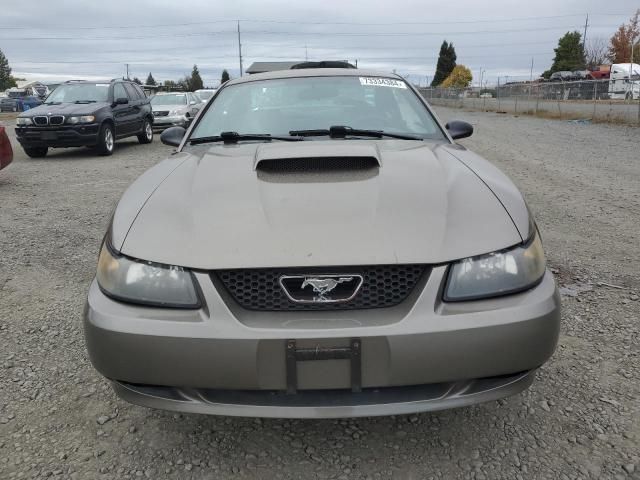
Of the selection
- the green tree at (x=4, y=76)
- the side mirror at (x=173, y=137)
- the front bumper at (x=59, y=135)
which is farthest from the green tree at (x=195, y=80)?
the side mirror at (x=173, y=137)

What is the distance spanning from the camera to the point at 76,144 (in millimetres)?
11078

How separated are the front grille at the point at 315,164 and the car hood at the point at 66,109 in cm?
998

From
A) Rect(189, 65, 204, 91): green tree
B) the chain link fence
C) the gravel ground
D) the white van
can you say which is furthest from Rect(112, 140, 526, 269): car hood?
Rect(189, 65, 204, 91): green tree

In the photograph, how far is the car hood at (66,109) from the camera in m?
10.9

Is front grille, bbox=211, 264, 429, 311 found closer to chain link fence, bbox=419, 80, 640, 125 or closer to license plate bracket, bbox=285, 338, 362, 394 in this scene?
license plate bracket, bbox=285, 338, 362, 394

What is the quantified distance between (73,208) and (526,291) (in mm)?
6017

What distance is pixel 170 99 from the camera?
18359mm

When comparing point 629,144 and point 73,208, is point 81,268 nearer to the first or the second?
point 73,208

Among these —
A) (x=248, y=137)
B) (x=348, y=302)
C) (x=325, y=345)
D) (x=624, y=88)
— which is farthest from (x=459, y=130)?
(x=624, y=88)

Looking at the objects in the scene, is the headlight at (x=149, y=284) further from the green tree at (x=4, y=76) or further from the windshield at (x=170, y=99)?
the green tree at (x=4, y=76)

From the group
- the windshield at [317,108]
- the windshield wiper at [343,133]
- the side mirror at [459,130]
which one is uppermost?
the windshield at [317,108]

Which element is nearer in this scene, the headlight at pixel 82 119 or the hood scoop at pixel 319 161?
the hood scoop at pixel 319 161

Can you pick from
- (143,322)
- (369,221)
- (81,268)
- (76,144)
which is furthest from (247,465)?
(76,144)

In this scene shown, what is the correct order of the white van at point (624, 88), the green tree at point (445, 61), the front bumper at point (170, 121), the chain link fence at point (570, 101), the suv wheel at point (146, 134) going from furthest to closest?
the green tree at point (445, 61) < the white van at point (624, 88) < the chain link fence at point (570, 101) < the front bumper at point (170, 121) < the suv wheel at point (146, 134)
